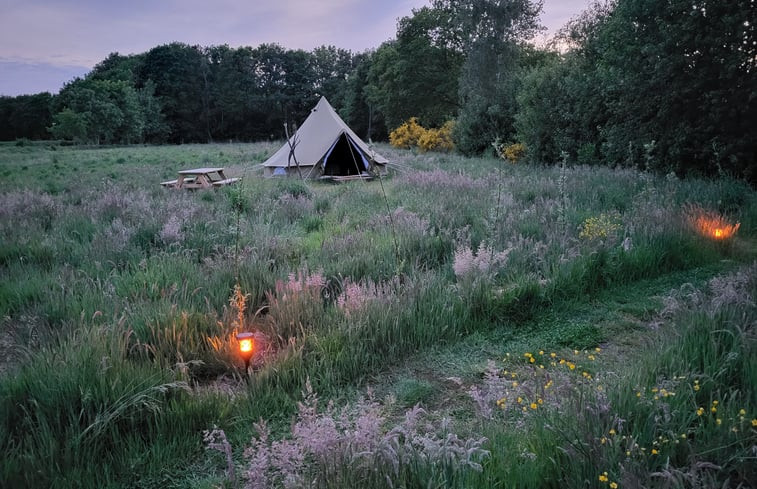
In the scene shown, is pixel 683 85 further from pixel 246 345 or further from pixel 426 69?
pixel 426 69

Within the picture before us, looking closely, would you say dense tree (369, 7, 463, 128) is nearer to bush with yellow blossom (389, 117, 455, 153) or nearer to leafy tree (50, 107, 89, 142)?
bush with yellow blossom (389, 117, 455, 153)

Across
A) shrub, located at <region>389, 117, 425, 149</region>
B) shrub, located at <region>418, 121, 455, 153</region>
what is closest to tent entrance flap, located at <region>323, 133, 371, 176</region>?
shrub, located at <region>418, 121, 455, 153</region>

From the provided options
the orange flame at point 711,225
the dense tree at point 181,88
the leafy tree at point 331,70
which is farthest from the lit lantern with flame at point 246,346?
the dense tree at point 181,88

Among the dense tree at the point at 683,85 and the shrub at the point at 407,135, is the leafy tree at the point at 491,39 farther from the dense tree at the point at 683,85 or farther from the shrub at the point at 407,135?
the dense tree at the point at 683,85

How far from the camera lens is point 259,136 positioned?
6247 centimetres

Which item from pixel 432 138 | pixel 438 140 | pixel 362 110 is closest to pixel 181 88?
pixel 362 110

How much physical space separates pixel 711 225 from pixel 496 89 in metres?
21.9

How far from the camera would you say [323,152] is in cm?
1606

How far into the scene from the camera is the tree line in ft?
29.8

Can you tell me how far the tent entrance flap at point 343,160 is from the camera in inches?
665

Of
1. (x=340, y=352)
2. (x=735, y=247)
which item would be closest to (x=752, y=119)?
(x=735, y=247)

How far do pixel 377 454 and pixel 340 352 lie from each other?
1411mm

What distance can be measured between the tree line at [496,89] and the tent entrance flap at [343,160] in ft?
22.3

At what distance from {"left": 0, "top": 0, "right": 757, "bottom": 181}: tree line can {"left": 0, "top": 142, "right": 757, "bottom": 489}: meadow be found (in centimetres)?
336
